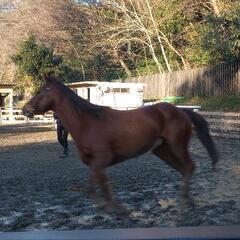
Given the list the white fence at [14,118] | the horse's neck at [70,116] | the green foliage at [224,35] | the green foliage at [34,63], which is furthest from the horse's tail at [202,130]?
the green foliage at [34,63]

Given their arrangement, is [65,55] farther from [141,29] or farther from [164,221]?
[164,221]

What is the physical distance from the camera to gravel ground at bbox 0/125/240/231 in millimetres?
6840

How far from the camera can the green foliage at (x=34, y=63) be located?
42.2 m

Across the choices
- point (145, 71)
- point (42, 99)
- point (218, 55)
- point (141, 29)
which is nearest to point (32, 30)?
point (145, 71)

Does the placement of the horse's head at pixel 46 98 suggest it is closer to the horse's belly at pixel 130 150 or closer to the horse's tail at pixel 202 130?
the horse's belly at pixel 130 150

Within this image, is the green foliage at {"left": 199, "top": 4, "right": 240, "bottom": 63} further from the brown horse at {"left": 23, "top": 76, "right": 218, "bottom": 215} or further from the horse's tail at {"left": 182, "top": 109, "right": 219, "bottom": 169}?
the brown horse at {"left": 23, "top": 76, "right": 218, "bottom": 215}

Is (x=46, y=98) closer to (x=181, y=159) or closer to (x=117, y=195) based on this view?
(x=181, y=159)

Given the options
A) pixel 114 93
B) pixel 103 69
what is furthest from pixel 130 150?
pixel 103 69

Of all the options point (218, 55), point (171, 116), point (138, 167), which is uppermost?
point (218, 55)

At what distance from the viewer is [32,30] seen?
48.5 metres

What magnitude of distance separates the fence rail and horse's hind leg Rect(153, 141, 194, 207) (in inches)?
817

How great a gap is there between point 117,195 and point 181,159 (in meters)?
1.74

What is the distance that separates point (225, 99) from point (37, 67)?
19.4 m

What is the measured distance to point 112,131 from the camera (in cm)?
671
